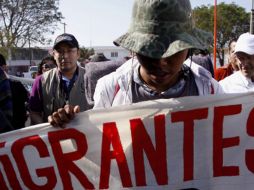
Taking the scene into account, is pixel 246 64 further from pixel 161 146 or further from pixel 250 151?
pixel 161 146

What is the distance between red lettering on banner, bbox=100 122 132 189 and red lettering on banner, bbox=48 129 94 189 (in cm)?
9

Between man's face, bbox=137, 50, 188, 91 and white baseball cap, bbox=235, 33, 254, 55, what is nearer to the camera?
man's face, bbox=137, 50, 188, 91

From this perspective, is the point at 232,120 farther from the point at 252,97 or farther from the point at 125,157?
the point at 125,157

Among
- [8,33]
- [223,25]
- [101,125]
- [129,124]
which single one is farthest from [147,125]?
[223,25]

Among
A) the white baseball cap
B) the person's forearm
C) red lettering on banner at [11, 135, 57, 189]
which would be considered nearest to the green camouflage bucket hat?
red lettering on banner at [11, 135, 57, 189]

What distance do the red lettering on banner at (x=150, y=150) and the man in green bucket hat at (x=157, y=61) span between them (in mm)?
166

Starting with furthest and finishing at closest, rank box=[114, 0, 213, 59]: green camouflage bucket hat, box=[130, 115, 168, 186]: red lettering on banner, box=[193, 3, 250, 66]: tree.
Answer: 1. box=[193, 3, 250, 66]: tree
2. box=[130, 115, 168, 186]: red lettering on banner
3. box=[114, 0, 213, 59]: green camouflage bucket hat

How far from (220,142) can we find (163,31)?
693 millimetres

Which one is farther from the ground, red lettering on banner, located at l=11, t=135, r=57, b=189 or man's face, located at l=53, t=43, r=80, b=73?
man's face, located at l=53, t=43, r=80, b=73

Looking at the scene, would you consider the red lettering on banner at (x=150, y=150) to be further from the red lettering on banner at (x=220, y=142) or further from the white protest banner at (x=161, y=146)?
the red lettering on banner at (x=220, y=142)

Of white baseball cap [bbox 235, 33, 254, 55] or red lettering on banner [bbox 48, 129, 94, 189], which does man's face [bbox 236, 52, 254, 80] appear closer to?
white baseball cap [bbox 235, 33, 254, 55]

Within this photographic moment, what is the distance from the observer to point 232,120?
2215 millimetres

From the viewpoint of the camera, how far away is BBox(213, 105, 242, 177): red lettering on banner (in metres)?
2.19

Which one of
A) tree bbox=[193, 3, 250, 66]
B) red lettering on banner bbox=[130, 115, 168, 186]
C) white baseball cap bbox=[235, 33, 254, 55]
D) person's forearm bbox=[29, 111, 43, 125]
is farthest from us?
tree bbox=[193, 3, 250, 66]
